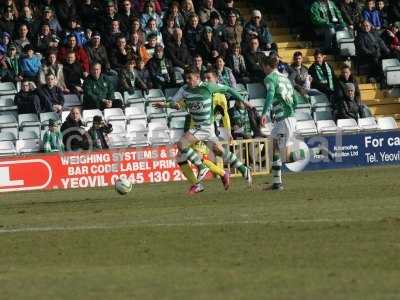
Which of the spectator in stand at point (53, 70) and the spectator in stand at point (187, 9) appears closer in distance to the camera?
the spectator in stand at point (53, 70)

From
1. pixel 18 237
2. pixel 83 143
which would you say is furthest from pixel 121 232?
pixel 83 143

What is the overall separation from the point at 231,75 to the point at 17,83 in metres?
5.07

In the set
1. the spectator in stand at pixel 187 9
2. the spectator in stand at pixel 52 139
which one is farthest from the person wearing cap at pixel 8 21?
the spectator in stand at pixel 187 9

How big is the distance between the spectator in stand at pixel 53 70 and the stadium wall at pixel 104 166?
2.68 m

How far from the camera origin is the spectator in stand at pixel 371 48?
32.7 metres

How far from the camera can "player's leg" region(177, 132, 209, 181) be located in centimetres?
2111

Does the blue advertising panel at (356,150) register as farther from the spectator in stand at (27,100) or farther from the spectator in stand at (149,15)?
the spectator in stand at (27,100)

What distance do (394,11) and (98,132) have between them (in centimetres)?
1111

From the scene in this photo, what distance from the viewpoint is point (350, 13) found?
3397 cm

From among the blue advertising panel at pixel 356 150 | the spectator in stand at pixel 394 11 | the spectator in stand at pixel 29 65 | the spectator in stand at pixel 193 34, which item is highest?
the spectator in stand at pixel 394 11

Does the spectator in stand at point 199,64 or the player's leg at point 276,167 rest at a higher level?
the spectator in stand at point 199,64

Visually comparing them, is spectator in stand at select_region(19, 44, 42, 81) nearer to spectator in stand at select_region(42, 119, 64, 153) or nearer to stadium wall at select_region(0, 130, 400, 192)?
spectator in stand at select_region(42, 119, 64, 153)

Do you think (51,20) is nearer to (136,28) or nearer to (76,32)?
(76,32)

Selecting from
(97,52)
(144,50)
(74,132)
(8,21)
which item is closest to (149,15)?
(144,50)
